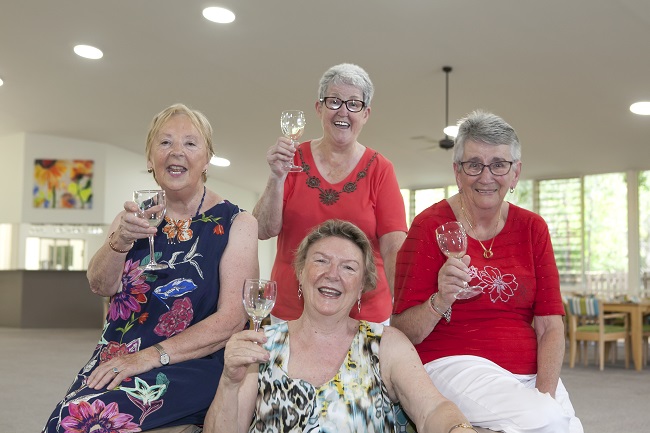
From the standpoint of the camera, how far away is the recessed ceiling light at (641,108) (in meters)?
8.15

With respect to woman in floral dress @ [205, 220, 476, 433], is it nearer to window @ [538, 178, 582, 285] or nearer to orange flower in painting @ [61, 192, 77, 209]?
window @ [538, 178, 582, 285]

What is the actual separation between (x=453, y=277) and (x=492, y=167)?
478 millimetres

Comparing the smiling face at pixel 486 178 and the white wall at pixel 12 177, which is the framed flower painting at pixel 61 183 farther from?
the smiling face at pixel 486 178

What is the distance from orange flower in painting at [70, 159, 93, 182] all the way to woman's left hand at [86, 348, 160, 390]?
38.1 feet

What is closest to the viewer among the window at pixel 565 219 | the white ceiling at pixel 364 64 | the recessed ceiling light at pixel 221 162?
the white ceiling at pixel 364 64

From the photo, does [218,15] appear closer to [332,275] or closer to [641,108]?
[641,108]

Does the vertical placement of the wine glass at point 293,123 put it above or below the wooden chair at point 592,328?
above

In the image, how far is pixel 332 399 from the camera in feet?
6.72

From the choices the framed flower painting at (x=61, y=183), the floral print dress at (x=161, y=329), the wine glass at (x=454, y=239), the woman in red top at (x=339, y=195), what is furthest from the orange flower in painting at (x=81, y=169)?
the wine glass at (x=454, y=239)

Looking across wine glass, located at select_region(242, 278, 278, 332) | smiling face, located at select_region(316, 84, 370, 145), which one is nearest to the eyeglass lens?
smiling face, located at select_region(316, 84, 370, 145)

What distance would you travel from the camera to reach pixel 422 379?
203cm

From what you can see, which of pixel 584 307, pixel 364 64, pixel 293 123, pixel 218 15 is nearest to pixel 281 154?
pixel 293 123

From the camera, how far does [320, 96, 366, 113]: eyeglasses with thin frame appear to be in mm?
2732

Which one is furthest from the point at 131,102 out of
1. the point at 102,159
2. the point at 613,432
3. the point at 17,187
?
the point at 613,432
